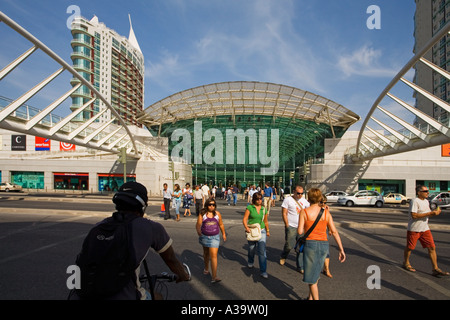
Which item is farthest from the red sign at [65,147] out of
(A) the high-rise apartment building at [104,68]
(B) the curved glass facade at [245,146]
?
(A) the high-rise apartment building at [104,68]

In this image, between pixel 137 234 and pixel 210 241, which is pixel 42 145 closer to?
pixel 210 241

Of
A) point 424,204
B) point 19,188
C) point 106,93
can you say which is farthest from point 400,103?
point 106,93

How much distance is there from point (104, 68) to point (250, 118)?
6134cm

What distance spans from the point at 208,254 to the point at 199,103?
28.4 m

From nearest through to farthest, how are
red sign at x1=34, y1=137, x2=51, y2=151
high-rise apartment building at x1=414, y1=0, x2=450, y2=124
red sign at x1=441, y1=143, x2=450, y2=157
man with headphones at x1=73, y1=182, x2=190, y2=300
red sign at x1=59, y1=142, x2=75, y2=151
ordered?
man with headphones at x1=73, y1=182, x2=190, y2=300 < red sign at x1=441, y1=143, x2=450, y2=157 < red sign at x1=59, y1=142, x2=75, y2=151 < red sign at x1=34, y1=137, x2=51, y2=151 < high-rise apartment building at x1=414, y1=0, x2=450, y2=124

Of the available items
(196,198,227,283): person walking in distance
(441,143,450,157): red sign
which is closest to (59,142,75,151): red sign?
(196,198,227,283): person walking in distance

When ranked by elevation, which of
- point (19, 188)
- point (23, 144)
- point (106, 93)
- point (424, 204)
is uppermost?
point (106, 93)

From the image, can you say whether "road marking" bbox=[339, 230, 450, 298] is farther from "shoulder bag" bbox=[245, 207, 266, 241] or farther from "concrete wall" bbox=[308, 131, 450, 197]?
"concrete wall" bbox=[308, 131, 450, 197]

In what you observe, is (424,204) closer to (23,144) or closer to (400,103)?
(400,103)

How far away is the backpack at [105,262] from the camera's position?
158 centimetres

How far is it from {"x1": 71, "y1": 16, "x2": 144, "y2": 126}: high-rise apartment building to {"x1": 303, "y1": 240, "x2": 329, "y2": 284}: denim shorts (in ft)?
192

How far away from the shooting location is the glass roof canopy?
29516mm

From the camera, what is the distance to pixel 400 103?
1795 cm

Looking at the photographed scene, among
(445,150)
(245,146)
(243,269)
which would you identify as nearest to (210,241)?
(243,269)
